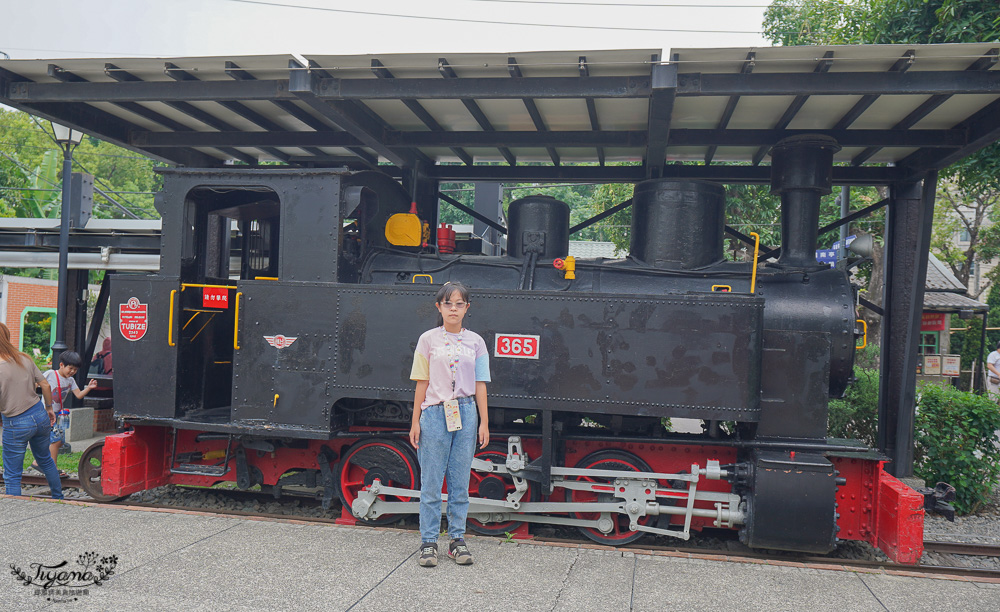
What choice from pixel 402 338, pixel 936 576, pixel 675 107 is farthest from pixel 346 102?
pixel 936 576

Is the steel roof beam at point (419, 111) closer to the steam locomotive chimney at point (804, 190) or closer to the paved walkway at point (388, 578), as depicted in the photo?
the steam locomotive chimney at point (804, 190)

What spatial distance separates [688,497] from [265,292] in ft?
11.5

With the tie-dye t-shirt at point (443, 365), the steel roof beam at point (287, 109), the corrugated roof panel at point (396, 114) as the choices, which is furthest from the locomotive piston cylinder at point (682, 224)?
the steel roof beam at point (287, 109)

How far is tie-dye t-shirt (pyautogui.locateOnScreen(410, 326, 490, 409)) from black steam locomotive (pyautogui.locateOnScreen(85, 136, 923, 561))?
823mm

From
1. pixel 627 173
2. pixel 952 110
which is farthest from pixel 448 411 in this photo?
pixel 952 110

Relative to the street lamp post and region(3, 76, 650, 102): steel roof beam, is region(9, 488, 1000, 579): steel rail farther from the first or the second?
the street lamp post

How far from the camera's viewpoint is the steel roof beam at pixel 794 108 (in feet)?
15.6

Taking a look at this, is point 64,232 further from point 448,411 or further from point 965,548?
point 965,548

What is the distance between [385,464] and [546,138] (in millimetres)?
3494

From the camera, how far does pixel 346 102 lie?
5.91m

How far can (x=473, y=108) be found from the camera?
6.08 metres

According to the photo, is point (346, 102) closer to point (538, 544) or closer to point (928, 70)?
point (538, 544)

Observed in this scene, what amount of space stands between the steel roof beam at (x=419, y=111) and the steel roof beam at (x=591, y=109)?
4.72 feet

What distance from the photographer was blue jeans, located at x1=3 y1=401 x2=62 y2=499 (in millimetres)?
5547
